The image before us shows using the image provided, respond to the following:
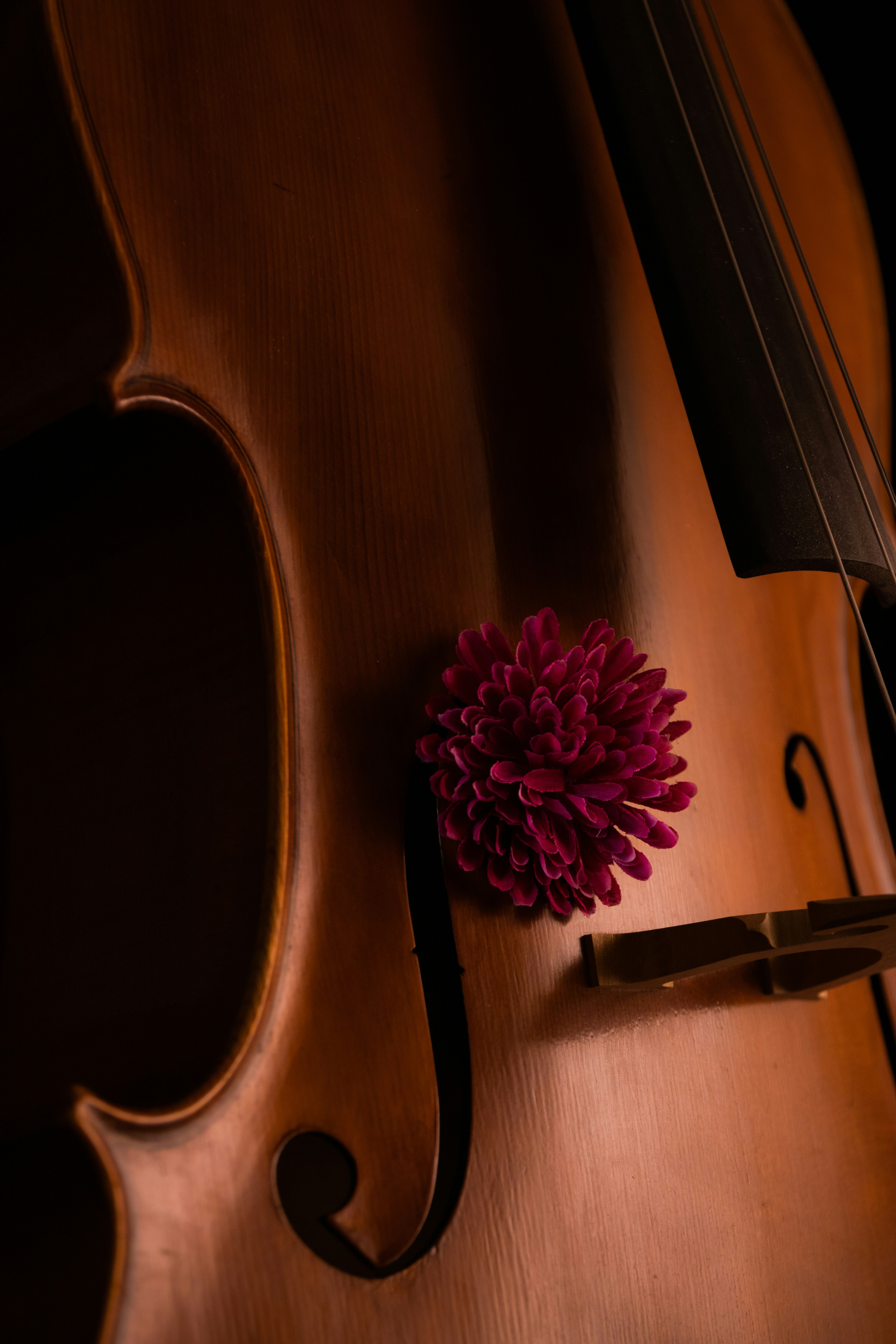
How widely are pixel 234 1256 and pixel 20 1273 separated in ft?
0.32

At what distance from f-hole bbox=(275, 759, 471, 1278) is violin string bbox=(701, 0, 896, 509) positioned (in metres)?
0.51

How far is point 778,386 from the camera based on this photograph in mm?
719

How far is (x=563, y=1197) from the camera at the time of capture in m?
0.55

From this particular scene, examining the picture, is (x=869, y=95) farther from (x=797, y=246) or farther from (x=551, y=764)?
(x=551, y=764)

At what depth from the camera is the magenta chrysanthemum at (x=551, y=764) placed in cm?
56

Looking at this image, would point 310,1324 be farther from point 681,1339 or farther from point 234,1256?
point 681,1339

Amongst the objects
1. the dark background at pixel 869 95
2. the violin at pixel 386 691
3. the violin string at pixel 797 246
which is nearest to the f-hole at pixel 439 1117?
the violin at pixel 386 691

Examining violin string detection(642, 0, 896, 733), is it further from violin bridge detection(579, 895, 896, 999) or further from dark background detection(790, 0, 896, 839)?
dark background detection(790, 0, 896, 839)

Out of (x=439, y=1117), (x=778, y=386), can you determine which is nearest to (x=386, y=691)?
(x=439, y=1117)

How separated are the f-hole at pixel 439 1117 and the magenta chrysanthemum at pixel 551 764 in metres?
0.02

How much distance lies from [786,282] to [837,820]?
0.41m

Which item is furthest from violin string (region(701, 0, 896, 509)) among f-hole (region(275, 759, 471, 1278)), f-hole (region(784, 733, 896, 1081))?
f-hole (region(275, 759, 471, 1278))

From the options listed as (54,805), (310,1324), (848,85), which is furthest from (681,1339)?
(848,85)

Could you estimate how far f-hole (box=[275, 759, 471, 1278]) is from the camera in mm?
470
